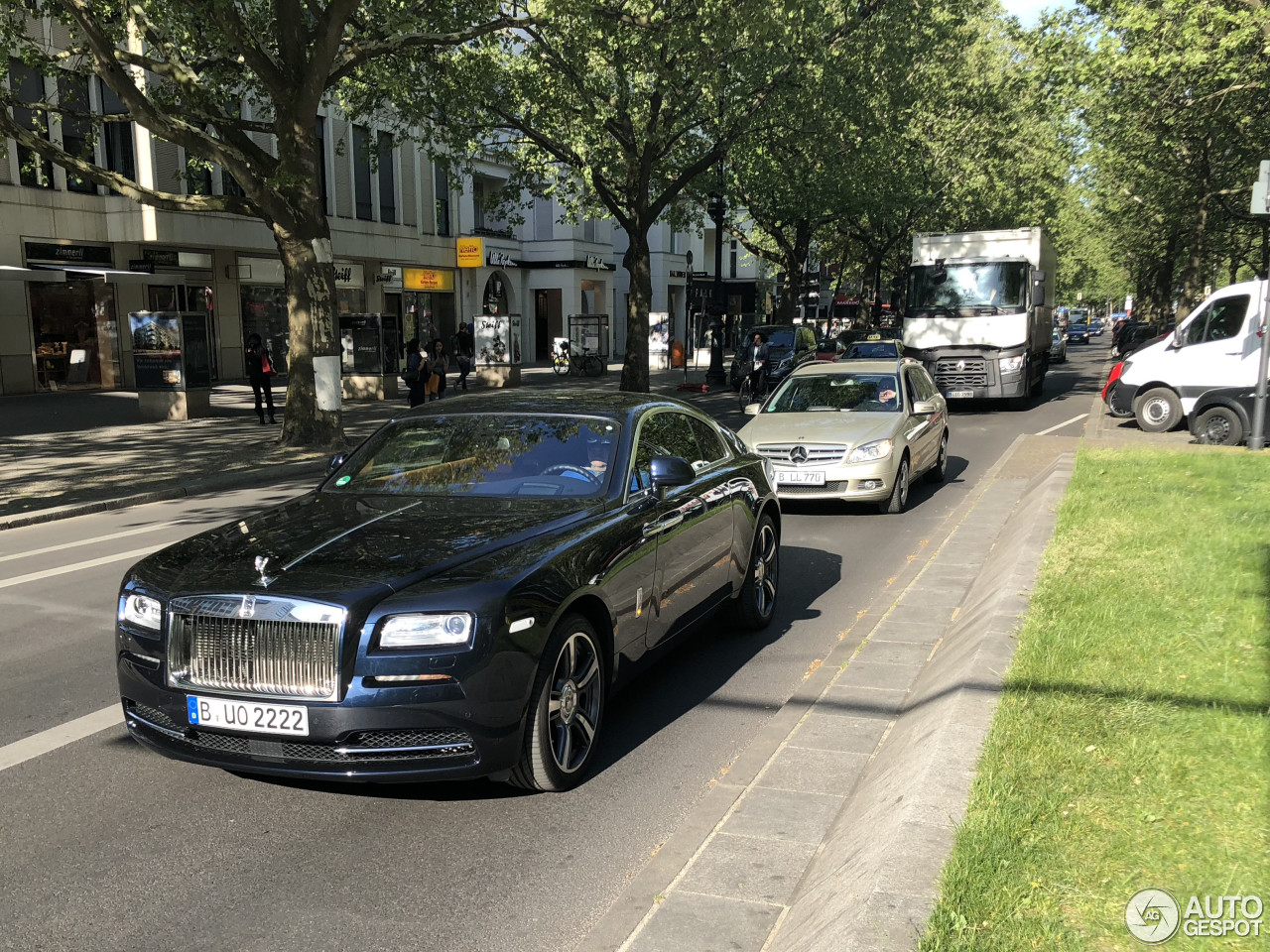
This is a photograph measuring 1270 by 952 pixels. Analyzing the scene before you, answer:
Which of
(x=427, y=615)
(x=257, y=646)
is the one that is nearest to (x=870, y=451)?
(x=427, y=615)

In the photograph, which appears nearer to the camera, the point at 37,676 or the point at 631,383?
the point at 37,676

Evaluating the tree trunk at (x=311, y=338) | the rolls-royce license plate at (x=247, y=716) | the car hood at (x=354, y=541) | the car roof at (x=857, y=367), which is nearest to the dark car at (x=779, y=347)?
the tree trunk at (x=311, y=338)

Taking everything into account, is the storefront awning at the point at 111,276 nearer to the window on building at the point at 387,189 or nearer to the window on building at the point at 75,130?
the window on building at the point at 75,130

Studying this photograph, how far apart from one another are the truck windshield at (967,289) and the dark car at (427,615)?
18137 mm

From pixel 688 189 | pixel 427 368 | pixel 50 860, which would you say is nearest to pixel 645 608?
pixel 50 860

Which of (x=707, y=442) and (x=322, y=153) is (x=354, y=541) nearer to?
(x=707, y=442)

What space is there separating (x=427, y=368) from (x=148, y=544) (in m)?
13.6

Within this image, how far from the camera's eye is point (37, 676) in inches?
229

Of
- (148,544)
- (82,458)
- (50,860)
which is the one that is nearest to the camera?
(50,860)

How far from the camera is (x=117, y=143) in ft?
86.7

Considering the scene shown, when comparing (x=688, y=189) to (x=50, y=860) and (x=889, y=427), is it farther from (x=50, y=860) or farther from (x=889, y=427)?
(x=50, y=860)

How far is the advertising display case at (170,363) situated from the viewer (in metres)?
20.6

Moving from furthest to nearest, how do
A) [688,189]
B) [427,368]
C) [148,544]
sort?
1. [688,189]
2. [427,368]
3. [148,544]

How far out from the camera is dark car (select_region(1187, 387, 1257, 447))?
1433cm
